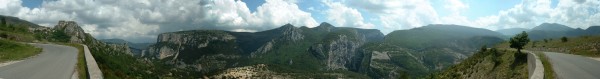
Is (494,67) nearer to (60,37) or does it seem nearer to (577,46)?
(577,46)

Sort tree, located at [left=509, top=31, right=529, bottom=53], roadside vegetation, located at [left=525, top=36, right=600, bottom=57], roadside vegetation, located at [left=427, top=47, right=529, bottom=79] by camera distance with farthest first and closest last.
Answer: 1. roadside vegetation, located at [left=525, top=36, right=600, bottom=57]
2. tree, located at [left=509, top=31, right=529, bottom=53]
3. roadside vegetation, located at [left=427, top=47, right=529, bottom=79]

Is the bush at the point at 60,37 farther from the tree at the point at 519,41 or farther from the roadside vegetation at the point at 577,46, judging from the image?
the tree at the point at 519,41

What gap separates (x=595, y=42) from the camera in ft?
185

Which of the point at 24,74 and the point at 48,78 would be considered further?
the point at 24,74

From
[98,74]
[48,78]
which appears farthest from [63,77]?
[98,74]

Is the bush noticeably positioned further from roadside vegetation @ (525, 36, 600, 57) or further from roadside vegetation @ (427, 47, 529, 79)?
roadside vegetation @ (525, 36, 600, 57)

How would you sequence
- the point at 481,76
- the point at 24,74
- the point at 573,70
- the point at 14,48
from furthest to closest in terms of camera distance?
the point at 14,48 → the point at 481,76 → the point at 573,70 → the point at 24,74

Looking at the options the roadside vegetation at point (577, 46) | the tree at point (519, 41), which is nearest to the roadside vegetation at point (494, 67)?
the tree at point (519, 41)

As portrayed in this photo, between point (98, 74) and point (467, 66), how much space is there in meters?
38.3

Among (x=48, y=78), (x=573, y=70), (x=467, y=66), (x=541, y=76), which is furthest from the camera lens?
(x=467, y=66)

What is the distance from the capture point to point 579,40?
64.2 metres

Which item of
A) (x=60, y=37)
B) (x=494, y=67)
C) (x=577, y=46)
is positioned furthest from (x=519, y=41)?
(x=60, y=37)

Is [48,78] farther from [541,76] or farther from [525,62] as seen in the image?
[525,62]

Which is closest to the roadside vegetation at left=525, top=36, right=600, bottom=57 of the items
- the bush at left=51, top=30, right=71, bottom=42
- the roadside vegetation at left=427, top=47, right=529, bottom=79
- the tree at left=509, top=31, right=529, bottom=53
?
the tree at left=509, top=31, right=529, bottom=53
